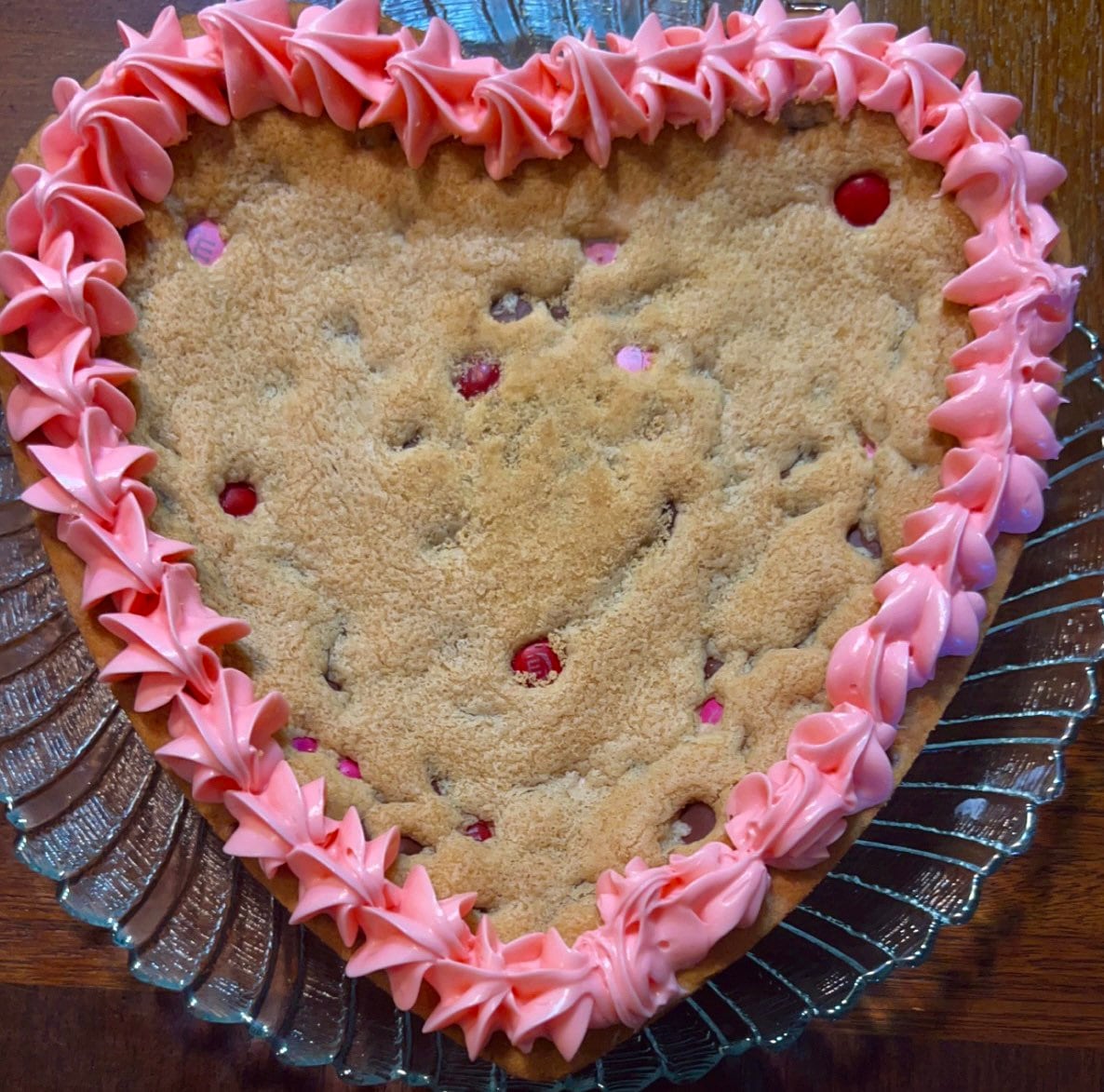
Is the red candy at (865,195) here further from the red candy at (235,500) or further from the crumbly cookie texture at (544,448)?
the red candy at (235,500)

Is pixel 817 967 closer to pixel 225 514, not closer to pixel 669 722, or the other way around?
pixel 669 722

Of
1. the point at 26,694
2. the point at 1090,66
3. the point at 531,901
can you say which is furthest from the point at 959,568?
the point at 26,694

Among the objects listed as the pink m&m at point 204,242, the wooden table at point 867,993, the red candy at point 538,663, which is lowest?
the wooden table at point 867,993

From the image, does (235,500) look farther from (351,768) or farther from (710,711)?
(710,711)

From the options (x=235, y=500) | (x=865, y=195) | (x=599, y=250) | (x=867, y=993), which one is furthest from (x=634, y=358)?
(x=867, y=993)

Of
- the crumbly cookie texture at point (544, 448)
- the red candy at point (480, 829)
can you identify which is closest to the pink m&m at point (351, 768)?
the crumbly cookie texture at point (544, 448)

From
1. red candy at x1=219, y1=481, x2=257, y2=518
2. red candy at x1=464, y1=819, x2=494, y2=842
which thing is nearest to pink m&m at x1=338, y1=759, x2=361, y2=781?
red candy at x1=464, y1=819, x2=494, y2=842
